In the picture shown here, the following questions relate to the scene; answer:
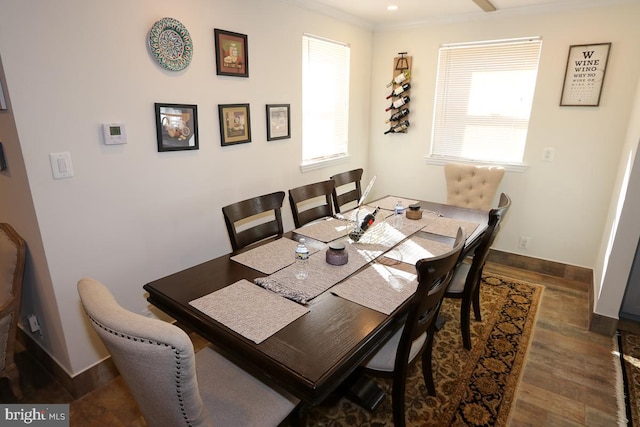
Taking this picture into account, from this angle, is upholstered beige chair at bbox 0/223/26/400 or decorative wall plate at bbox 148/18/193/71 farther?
decorative wall plate at bbox 148/18/193/71

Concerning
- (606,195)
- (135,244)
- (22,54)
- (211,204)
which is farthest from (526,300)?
(22,54)

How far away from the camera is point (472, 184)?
336cm

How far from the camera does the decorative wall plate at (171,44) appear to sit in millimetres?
1968

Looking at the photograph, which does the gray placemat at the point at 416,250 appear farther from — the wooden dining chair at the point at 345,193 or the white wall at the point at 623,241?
the white wall at the point at 623,241

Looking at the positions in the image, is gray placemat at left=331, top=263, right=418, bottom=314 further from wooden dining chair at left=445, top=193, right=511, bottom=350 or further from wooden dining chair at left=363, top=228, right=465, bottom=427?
wooden dining chair at left=445, top=193, right=511, bottom=350

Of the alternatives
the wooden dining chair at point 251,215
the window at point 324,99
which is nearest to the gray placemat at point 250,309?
the wooden dining chair at point 251,215

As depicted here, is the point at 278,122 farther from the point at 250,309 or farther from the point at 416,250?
the point at 250,309

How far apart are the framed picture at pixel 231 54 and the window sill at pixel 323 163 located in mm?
996

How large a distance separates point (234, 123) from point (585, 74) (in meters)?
2.80

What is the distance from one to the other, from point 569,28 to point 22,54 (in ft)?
12.0

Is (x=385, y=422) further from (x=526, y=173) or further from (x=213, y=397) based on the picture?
(x=526, y=173)

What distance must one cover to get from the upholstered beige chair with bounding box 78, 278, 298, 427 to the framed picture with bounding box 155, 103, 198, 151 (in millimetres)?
1246

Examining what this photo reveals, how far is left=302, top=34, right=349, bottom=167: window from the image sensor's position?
319 cm

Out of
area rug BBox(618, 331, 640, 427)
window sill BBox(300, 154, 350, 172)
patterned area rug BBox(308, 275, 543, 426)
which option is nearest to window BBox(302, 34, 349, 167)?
window sill BBox(300, 154, 350, 172)
